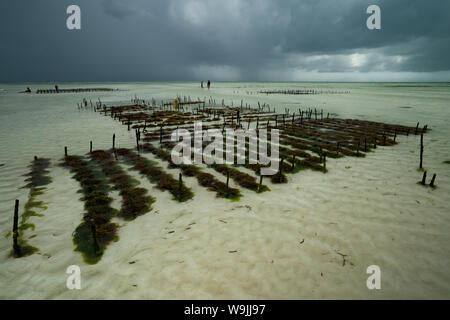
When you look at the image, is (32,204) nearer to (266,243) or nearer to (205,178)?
(205,178)

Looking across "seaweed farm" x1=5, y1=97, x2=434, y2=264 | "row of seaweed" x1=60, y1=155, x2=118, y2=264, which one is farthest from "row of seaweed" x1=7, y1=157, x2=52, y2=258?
"row of seaweed" x1=60, y1=155, x2=118, y2=264

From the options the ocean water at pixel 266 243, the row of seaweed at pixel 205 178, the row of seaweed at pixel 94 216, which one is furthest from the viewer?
the row of seaweed at pixel 205 178

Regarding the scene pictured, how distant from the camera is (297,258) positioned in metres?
5.62

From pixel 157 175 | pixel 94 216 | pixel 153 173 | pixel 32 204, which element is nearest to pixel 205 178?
pixel 157 175

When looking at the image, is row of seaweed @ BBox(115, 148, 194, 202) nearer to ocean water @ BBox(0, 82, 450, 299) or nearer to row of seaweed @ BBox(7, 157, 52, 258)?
ocean water @ BBox(0, 82, 450, 299)

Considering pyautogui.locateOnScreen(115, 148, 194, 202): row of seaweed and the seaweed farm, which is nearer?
the seaweed farm

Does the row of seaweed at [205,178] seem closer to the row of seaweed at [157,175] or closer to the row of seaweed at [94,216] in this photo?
the row of seaweed at [157,175]

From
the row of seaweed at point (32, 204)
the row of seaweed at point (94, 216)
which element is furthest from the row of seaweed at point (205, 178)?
the row of seaweed at point (32, 204)

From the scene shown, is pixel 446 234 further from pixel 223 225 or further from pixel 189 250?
pixel 189 250

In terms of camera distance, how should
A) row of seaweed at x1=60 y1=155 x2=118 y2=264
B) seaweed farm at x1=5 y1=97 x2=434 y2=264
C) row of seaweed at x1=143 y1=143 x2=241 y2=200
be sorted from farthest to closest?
row of seaweed at x1=143 y1=143 x2=241 y2=200
seaweed farm at x1=5 y1=97 x2=434 y2=264
row of seaweed at x1=60 y1=155 x2=118 y2=264

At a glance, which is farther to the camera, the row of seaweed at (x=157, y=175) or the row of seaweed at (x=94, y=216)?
the row of seaweed at (x=157, y=175)

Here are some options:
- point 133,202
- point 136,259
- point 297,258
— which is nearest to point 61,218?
point 133,202

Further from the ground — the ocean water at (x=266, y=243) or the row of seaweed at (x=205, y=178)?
the row of seaweed at (x=205, y=178)

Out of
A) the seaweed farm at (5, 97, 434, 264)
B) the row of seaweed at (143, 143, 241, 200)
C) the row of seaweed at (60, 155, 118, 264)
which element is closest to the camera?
the row of seaweed at (60, 155, 118, 264)
